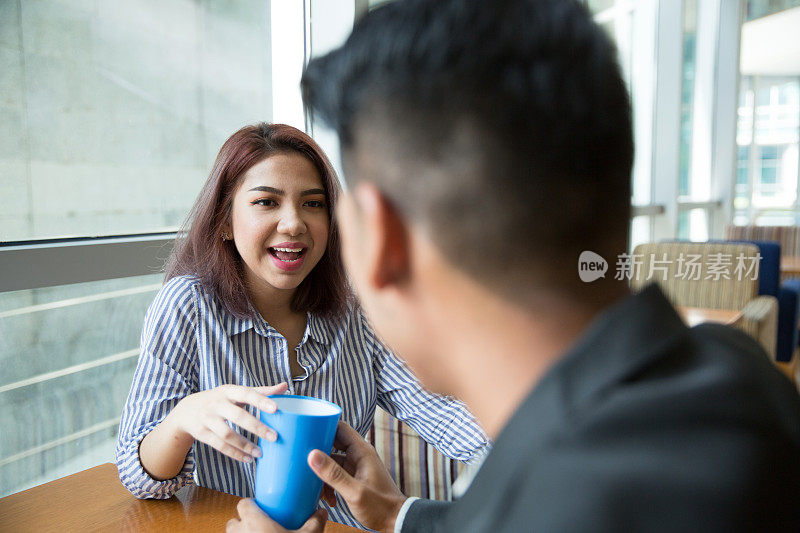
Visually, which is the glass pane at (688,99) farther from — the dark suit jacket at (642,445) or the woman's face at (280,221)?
the dark suit jacket at (642,445)

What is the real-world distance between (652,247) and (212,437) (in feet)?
10.5

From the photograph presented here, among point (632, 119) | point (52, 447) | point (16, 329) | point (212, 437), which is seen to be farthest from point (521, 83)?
point (52, 447)

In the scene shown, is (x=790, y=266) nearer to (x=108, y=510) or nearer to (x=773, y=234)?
(x=773, y=234)

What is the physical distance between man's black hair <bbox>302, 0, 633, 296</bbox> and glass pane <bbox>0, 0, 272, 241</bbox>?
50.0 inches

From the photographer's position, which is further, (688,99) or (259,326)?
(688,99)

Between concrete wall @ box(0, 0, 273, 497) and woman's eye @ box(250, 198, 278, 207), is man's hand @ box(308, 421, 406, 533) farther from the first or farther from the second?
concrete wall @ box(0, 0, 273, 497)

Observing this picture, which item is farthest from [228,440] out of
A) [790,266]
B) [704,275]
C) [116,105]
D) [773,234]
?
[773,234]

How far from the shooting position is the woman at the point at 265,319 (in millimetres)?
1125

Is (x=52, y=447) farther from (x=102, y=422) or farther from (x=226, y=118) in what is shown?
(x=226, y=118)

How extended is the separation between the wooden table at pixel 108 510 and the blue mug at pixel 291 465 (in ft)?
0.39

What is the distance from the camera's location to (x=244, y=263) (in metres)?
1.31

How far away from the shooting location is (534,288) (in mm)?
408

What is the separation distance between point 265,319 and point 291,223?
207 millimetres

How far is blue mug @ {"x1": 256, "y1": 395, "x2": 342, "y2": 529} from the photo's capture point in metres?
0.69
